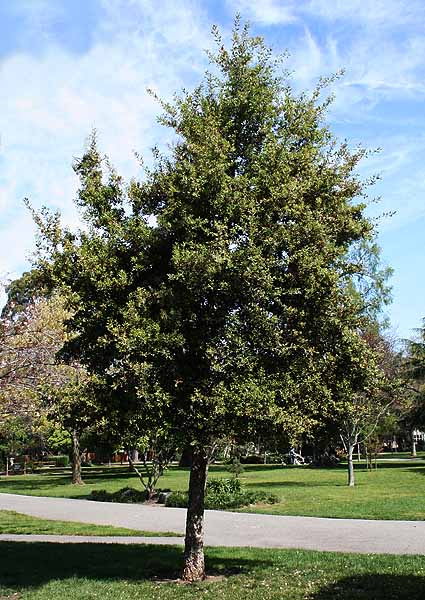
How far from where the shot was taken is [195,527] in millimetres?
9281

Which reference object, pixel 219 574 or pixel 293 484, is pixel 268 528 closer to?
pixel 219 574

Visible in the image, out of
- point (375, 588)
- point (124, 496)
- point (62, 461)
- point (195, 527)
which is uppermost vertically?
point (195, 527)

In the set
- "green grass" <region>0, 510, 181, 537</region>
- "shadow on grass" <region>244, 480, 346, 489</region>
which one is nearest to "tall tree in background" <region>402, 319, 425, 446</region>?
"shadow on grass" <region>244, 480, 346, 489</region>

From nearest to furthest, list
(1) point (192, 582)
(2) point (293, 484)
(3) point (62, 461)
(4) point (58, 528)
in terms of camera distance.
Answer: (1) point (192, 582) < (4) point (58, 528) < (2) point (293, 484) < (3) point (62, 461)

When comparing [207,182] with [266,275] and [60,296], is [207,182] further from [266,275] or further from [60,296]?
[60,296]

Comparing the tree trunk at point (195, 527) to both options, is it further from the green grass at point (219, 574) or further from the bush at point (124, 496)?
the bush at point (124, 496)

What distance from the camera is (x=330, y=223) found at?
923 centimetres

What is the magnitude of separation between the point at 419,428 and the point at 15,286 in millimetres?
29904

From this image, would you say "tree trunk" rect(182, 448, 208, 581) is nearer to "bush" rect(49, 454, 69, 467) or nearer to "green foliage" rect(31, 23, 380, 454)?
"green foliage" rect(31, 23, 380, 454)

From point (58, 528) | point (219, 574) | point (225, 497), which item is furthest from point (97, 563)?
point (225, 497)

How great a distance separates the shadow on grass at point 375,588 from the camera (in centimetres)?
785

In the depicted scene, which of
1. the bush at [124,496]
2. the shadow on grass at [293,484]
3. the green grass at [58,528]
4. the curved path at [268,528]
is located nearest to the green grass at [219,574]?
the curved path at [268,528]

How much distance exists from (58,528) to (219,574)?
24.2 ft

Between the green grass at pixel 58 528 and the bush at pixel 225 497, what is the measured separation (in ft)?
15.5
